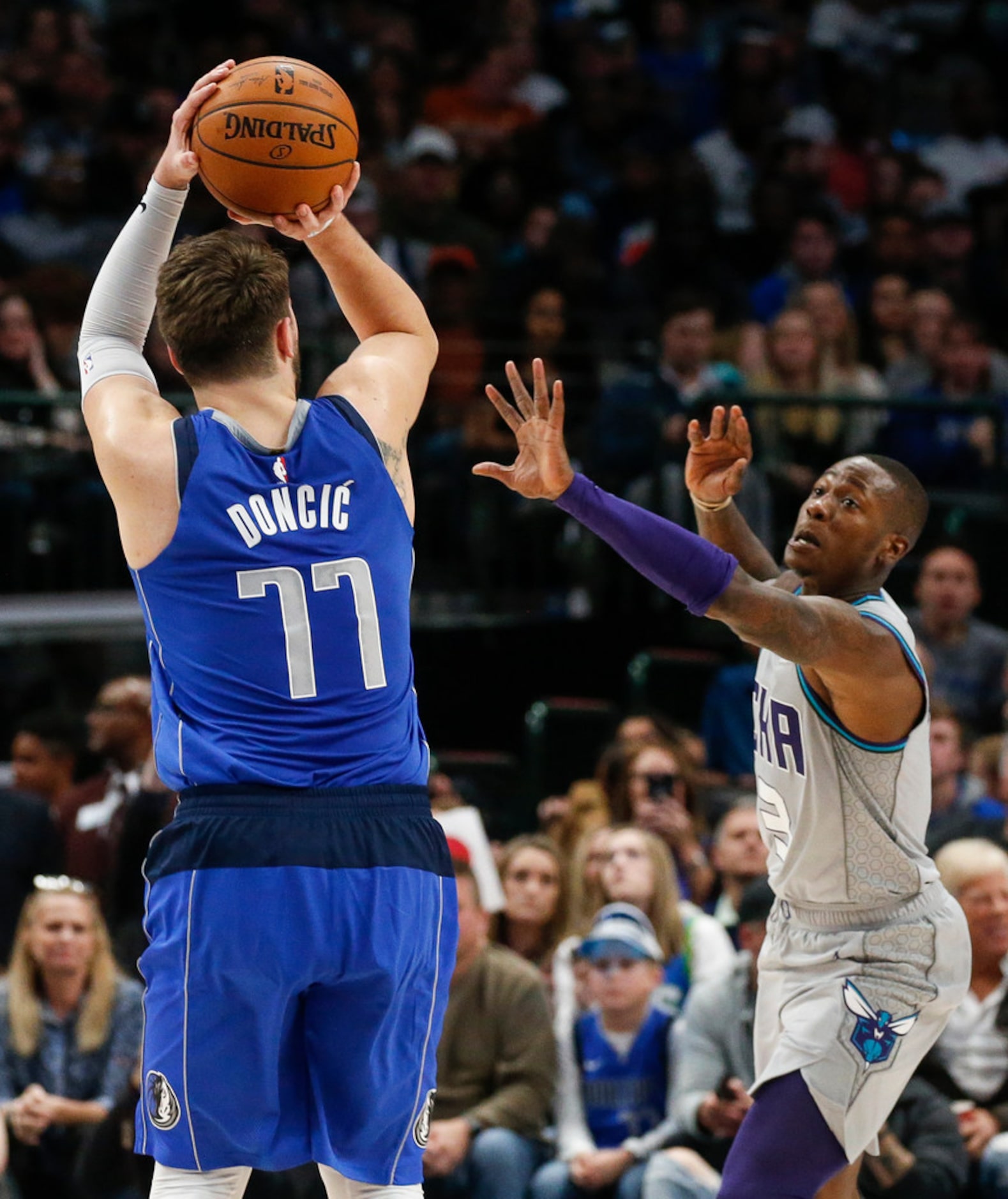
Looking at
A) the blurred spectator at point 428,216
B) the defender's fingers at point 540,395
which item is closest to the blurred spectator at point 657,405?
the blurred spectator at point 428,216

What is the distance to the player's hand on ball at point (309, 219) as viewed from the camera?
439 centimetres

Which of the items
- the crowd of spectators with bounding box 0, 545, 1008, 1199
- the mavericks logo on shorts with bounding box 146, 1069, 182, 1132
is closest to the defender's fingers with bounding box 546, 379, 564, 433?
the mavericks logo on shorts with bounding box 146, 1069, 182, 1132

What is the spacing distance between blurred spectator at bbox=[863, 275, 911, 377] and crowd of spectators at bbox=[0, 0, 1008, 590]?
2 cm

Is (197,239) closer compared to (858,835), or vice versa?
(197,239)

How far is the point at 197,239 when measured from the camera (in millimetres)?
4180

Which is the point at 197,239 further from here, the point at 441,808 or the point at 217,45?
the point at 217,45

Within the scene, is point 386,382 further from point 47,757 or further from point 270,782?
point 47,757

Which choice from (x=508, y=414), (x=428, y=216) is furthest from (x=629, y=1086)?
(x=428, y=216)

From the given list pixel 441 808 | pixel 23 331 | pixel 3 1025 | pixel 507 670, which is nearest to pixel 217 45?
pixel 23 331

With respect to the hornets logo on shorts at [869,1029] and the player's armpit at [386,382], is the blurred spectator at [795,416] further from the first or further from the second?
the player's armpit at [386,382]

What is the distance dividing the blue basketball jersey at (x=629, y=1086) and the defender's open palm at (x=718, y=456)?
2.61 m

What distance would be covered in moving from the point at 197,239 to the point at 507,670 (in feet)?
21.9

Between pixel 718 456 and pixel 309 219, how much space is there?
4.56ft

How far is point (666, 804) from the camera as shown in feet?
27.9
